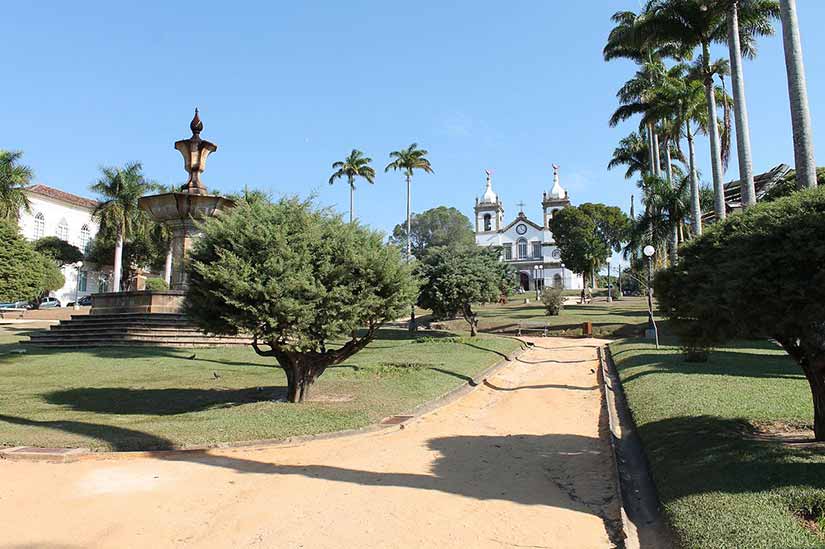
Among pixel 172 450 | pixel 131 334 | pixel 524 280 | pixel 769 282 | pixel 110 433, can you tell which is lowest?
pixel 172 450

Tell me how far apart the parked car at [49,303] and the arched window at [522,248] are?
202 feet

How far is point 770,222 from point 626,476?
3.02 m

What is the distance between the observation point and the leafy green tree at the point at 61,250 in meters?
53.9

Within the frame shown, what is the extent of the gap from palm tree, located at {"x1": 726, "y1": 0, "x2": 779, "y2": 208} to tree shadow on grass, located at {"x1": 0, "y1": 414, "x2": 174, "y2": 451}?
42.6 feet

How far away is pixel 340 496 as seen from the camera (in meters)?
5.23

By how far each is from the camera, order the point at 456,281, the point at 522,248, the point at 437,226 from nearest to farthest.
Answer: the point at 456,281
the point at 522,248
the point at 437,226

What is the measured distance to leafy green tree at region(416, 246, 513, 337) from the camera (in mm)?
24734

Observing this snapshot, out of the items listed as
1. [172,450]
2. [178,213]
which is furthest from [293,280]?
[178,213]

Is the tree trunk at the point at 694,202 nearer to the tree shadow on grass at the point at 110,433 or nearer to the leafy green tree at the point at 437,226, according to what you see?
the tree shadow on grass at the point at 110,433

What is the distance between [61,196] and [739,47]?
6629 cm

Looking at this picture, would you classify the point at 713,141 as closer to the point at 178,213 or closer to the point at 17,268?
the point at 178,213

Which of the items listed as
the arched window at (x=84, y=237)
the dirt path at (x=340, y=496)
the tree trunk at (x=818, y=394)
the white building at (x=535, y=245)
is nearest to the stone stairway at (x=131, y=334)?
the dirt path at (x=340, y=496)

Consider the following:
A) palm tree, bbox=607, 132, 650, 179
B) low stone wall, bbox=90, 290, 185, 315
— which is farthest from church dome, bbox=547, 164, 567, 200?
low stone wall, bbox=90, 290, 185, 315

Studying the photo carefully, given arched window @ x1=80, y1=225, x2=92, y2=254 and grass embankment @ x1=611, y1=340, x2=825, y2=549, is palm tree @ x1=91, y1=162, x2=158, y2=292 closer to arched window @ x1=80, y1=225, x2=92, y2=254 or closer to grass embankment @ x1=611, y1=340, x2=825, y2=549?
arched window @ x1=80, y1=225, x2=92, y2=254
